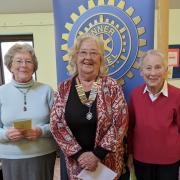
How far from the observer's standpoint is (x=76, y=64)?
1570mm

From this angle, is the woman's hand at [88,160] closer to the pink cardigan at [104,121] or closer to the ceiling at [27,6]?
the pink cardigan at [104,121]

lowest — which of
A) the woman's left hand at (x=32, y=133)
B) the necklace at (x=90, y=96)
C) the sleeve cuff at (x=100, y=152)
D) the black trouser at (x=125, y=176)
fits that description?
the black trouser at (x=125, y=176)

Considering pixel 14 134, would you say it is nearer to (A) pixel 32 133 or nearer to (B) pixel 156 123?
(A) pixel 32 133

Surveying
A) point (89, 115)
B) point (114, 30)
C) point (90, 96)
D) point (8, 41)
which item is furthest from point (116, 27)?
point (8, 41)

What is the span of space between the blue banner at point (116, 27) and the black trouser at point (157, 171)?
22.0 inches

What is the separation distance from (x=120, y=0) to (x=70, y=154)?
43.3 inches

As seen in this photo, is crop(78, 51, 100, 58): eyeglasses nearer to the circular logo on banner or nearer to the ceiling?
the circular logo on banner

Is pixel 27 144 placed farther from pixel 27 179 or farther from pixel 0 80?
pixel 0 80

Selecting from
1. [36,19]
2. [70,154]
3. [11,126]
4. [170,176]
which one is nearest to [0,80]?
[36,19]

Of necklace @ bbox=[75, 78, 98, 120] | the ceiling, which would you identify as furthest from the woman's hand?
the ceiling

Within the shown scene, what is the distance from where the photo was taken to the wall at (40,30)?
153 inches

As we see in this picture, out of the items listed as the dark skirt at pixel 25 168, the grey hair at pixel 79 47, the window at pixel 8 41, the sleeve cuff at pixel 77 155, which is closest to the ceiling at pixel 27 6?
the window at pixel 8 41

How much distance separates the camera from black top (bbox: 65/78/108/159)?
4.85ft

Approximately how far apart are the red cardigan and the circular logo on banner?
334 millimetres
